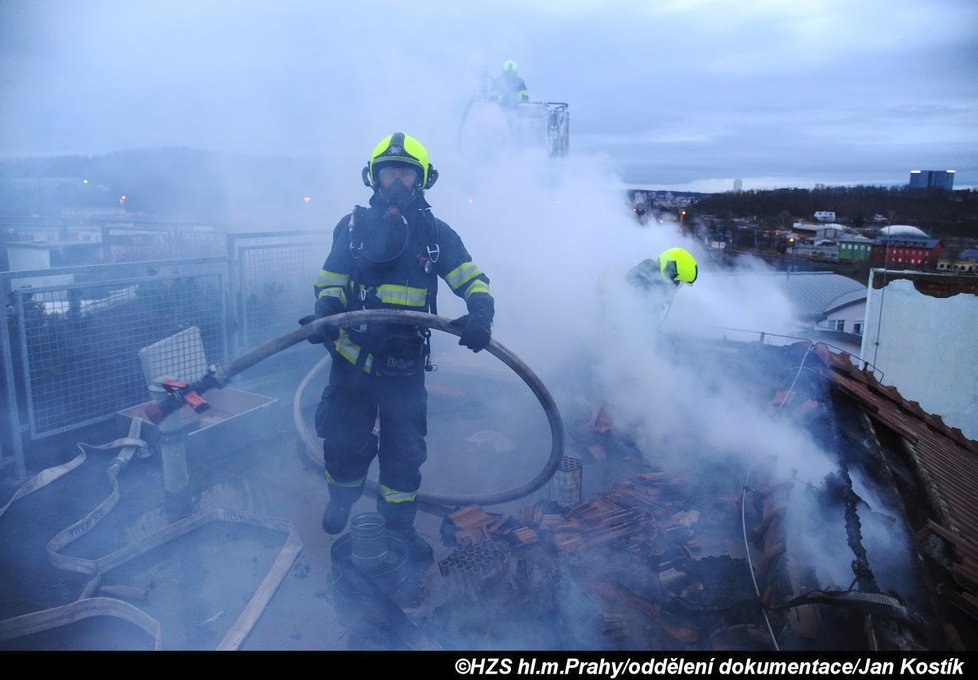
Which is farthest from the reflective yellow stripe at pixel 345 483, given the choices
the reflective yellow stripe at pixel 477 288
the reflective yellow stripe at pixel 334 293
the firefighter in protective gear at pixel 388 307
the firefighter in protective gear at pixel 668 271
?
the firefighter in protective gear at pixel 668 271

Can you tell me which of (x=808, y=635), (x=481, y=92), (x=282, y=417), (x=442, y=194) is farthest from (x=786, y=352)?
(x=481, y=92)

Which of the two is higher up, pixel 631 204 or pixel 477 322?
pixel 631 204

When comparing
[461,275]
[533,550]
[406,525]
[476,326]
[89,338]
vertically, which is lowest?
[533,550]

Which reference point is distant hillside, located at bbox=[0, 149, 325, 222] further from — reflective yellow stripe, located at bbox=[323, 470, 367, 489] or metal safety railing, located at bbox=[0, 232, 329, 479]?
reflective yellow stripe, located at bbox=[323, 470, 367, 489]

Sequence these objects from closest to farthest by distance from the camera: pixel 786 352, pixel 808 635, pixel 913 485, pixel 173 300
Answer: pixel 808 635 < pixel 913 485 < pixel 173 300 < pixel 786 352

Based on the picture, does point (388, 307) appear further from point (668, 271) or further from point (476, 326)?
point (668, 271)

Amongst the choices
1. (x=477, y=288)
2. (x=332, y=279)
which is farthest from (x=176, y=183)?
(x=477, y=288)

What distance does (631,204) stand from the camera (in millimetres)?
8367

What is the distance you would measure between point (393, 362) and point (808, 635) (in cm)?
223

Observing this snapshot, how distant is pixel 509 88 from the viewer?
902 centimetres

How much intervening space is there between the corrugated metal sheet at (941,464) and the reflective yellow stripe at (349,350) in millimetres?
2694

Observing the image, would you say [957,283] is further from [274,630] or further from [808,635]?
[274,630]

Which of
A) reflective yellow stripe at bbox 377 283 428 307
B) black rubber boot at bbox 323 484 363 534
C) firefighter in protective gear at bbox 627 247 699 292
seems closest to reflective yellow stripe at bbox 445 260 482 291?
reflective yellow stripe at bbox 377 283 428 307

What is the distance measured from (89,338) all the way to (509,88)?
6817 millimetres
